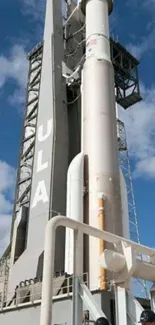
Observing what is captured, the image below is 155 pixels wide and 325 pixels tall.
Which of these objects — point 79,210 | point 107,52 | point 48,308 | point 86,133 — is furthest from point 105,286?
point 107,52

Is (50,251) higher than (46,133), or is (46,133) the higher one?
(46,133)

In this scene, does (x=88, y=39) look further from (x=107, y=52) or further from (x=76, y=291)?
(x=76, y=291)

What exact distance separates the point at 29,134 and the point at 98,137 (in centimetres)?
903

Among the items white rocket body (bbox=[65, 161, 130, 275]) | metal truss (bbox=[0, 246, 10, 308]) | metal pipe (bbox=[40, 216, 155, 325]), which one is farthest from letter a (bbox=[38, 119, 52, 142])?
metal pipe (bbox=[40, 216, 155, 325])

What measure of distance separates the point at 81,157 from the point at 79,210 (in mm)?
2485

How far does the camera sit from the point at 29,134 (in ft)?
82.0

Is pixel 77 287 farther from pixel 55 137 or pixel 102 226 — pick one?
pixel 55 137

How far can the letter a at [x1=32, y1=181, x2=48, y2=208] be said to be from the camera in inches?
746

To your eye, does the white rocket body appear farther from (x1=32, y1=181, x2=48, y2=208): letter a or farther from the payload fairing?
(x1=32, y1=181, x2=48, y2=208): letter a

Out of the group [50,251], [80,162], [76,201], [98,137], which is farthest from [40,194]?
[50,251]

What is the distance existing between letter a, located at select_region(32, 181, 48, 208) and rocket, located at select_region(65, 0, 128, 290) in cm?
297

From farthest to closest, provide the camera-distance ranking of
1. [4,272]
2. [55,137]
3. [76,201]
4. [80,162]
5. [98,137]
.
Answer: [4,272] < [55,137] < [98,137] < [80,162] < [76,201]

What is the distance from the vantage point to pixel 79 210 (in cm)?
1539

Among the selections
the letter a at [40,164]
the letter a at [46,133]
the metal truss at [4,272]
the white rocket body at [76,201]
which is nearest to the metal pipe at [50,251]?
the white rocket body at [76,201]
